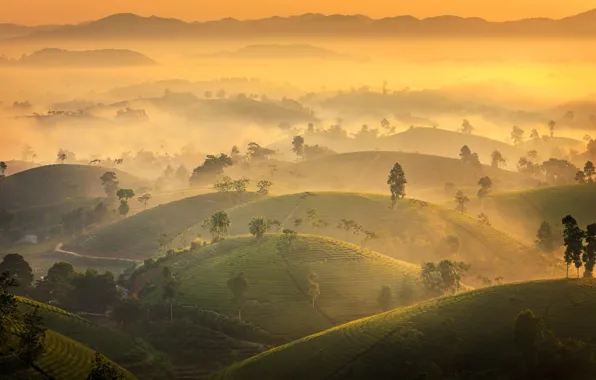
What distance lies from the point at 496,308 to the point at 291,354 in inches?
1744

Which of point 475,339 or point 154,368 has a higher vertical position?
point 475,339

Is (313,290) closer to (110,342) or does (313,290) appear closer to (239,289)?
(239,289)

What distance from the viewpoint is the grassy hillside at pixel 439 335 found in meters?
124

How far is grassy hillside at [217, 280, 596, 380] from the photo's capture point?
12450 cm

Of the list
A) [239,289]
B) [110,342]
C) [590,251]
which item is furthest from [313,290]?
[590,251]

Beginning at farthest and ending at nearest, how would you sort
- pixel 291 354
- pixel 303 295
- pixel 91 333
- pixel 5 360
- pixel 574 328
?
pixel 303 295 → pixel 91 333 → pixel 291 354 → pixel 574 328 → pixel 5 360

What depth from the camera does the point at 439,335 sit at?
130 m

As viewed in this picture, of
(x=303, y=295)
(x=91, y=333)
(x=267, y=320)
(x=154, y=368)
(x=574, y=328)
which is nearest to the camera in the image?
(x=574, y=328)

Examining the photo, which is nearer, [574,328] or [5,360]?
[5,360]

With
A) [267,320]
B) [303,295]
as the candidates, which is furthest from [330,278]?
[267,320]

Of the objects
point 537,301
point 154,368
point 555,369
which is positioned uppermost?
point 537,301

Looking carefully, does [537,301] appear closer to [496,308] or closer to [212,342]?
[496,308]

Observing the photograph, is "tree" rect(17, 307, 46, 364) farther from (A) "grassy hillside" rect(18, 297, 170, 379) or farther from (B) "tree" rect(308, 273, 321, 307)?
(B) "tree" rect(308, 273, 321, 307)

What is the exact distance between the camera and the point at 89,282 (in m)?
195
